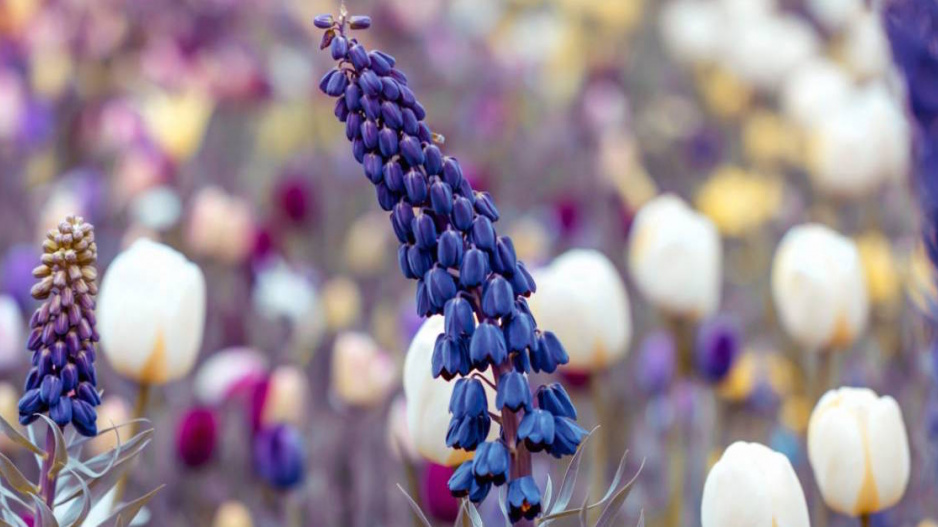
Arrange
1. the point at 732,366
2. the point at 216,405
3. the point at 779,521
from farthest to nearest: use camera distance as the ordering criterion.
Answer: the point at 216,405, the point at 732,366, the point at 779,521

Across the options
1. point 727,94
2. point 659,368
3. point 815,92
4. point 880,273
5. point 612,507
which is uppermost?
point 727,94

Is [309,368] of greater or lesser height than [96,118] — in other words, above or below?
below

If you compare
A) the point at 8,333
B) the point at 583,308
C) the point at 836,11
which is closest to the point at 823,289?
the point at 583,308

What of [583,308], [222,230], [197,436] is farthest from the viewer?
[222,230]

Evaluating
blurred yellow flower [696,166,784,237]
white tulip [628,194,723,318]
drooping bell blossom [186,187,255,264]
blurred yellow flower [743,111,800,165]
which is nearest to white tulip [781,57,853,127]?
blurred yellow flower [743,111,800,165]

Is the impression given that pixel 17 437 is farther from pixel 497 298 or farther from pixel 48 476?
pixel 497 298

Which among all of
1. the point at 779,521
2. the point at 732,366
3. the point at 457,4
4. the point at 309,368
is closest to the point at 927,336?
the point at 732,366

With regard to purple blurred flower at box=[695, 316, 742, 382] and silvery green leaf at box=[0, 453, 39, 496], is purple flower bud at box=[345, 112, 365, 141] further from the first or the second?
purple blurred flower at box=[695, 316, 742, 382]

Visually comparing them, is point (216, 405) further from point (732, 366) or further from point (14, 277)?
point (732, 366)
